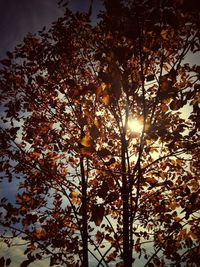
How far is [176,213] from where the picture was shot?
5750 millimetres

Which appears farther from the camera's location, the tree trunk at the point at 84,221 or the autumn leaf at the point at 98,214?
the tree trunk at the point at 84,221

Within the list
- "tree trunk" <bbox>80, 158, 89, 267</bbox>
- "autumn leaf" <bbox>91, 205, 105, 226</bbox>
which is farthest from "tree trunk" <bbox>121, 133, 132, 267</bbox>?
"tree trunk" <bbox>80, 158, 89, 267</bbox>

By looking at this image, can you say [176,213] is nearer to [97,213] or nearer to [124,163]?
[124,163]

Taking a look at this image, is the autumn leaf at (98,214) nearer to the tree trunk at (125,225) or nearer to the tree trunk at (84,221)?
the tree trunk at (125,225)

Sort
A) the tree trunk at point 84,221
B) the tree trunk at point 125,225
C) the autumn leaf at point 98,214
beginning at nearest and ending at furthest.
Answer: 1. the autumn leaf at point 98,214
2. the tree trunk at point 125,225
3. the tree trunk at point 84,221

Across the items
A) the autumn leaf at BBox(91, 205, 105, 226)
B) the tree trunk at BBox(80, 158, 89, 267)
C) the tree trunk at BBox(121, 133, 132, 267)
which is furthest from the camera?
the tree trunk at BBox(80, 158, 89, 267)

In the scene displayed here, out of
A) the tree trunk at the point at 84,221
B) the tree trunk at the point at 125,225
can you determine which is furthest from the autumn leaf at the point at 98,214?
the tree trunk at the point at 84,221

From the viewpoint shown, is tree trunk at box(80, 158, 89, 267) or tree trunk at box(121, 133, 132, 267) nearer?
tree trunk at box(121, 133, 132, 267)

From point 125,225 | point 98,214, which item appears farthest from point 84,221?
point 98,214

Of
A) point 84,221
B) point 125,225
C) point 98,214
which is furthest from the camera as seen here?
point 84,221

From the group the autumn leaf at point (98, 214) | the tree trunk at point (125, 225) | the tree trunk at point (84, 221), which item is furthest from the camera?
the tree trunk at point (84, 221)

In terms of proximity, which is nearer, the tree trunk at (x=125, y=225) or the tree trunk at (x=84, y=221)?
the tree trunk at (x=125, y=225)

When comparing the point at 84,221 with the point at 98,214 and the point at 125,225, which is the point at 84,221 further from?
the point at 98,214

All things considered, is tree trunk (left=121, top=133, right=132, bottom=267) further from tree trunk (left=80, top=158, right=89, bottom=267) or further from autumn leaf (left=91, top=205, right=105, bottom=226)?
tree trunk (left=80, top=158, right=89, bottom=267)
